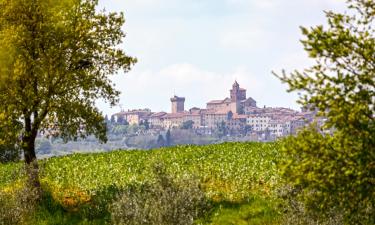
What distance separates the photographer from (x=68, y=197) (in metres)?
32.5

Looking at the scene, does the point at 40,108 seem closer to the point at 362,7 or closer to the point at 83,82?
the point at 83,82

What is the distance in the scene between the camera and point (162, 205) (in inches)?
806

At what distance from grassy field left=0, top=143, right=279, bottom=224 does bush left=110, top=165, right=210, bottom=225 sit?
1225 mm

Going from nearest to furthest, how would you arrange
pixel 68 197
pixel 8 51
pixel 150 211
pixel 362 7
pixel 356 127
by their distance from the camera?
A: pixel 356 127, pixel 362 7, pixel 150 211, pixel 8 51, pixel 68 197

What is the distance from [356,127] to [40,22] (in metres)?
17.9

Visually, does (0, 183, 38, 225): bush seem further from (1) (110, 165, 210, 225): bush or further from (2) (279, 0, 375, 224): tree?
(2) (279, 0, 375, 224): tree

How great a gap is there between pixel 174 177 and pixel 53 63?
937 centimetres

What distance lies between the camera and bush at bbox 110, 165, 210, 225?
20047 millimetres

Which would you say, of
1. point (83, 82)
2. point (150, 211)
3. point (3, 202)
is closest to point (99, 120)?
point (83, 82)

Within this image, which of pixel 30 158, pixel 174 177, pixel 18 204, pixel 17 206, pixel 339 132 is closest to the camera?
pixel 339 132

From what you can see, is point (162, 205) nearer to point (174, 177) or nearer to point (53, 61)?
point (174, 177)

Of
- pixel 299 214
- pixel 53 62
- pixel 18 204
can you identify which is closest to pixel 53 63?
pixel 53 62

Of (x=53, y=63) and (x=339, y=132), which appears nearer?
(x=339, y=132)

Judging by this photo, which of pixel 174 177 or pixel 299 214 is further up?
pixel 174 177
